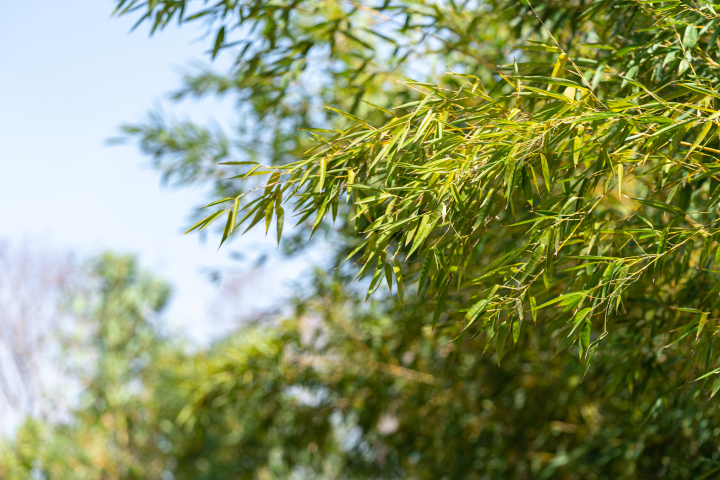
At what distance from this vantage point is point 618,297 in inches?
49.7

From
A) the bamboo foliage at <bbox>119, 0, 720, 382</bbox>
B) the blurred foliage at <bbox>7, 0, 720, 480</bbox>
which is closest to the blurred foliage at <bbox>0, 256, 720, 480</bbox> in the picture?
the blurred foliage at <bbox>7, 0, 720, 480</bbox>

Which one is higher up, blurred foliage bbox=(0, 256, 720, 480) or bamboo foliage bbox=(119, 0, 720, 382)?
bamboo foliage bbox=(119, 0, 720, 382)

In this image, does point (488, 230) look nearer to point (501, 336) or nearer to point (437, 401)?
point (501, 336)

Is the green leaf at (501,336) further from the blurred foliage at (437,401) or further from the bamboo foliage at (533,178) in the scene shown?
the blurred foliage at (437,401)

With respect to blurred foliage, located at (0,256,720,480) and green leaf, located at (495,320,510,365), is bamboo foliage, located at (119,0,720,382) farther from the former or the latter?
blurred foliage, located at (0,256,720,480)

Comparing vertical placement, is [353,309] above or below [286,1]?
below

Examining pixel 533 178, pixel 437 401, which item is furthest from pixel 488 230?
pixel 437 401

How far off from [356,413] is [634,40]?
255cm

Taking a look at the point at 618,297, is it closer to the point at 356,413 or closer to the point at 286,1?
the point at 286,1

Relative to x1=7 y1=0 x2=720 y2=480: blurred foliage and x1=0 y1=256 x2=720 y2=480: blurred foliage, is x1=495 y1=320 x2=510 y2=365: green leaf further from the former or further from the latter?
x1=0 y1=256 x2=720 y2=480: blurred foliage

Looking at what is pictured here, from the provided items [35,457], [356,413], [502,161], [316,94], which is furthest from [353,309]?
[35,457]

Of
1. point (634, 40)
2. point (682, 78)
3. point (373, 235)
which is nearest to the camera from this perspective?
point (373, 235)

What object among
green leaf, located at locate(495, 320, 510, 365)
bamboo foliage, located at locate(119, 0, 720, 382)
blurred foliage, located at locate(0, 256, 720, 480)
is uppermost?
bamboo foliage, located at locate(119, 0, 720, 382)

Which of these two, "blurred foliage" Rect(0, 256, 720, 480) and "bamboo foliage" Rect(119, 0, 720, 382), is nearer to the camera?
"bamboo foliage" Rect(119, 0, 720, 382)
